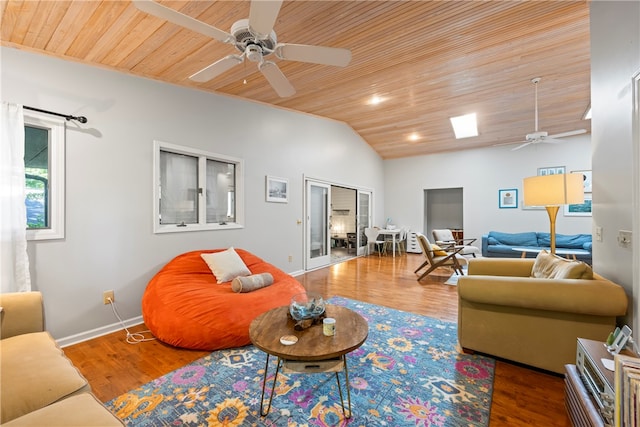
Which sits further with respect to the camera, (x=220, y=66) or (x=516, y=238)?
(x=516, y=238)

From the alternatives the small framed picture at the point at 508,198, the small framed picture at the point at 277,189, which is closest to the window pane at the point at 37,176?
the small framed picture at the point at 277,189

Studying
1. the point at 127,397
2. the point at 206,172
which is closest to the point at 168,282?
the point at 127,397

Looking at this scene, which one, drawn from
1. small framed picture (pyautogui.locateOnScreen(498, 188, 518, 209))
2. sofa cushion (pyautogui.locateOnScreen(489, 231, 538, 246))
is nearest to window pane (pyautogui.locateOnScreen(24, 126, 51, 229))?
sofa cushion (pyautogui.locateOnScreen(489, 231, 538, 246))

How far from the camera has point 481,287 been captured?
6.60 feet

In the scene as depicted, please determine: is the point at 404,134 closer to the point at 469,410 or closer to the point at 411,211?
the point at 411,211

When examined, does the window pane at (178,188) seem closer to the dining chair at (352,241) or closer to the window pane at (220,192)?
the window pane at (220,192)

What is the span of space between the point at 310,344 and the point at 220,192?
2958 millimetres

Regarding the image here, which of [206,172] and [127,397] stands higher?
[206,172]

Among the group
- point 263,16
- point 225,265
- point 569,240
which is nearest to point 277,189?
point 225,265

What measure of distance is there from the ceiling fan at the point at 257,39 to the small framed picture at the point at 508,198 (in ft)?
21.3

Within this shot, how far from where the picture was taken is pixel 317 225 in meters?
5.72

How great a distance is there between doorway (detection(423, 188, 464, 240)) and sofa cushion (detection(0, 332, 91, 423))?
26.9ft

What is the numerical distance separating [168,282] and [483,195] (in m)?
7.33

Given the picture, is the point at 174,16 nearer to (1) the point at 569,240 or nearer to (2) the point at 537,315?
(2) the point at 537,315
